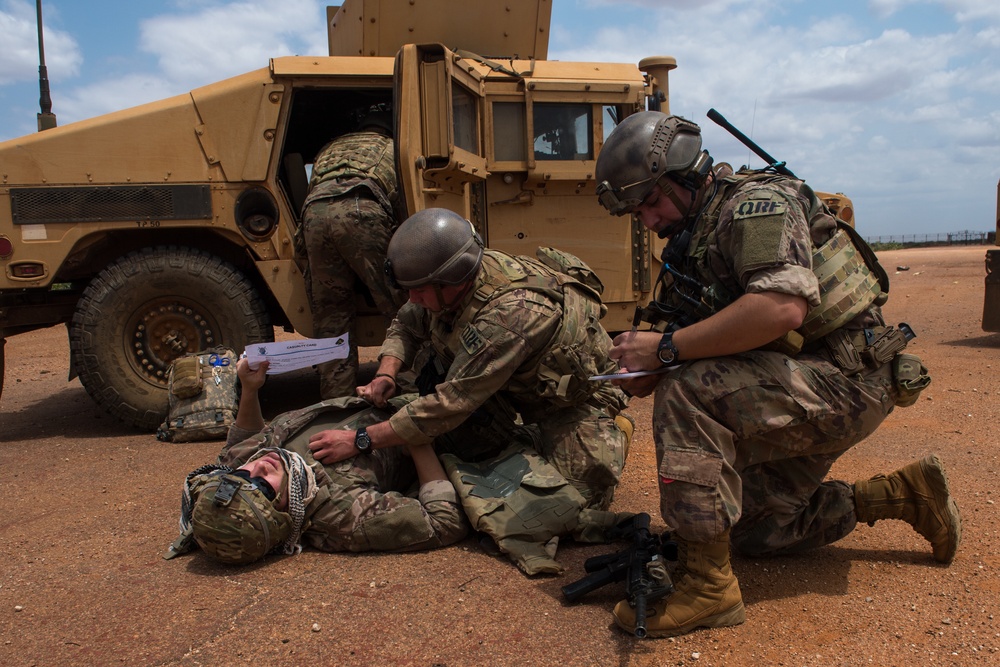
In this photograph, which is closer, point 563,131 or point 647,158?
point 647,158

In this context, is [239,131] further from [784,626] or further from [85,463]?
[784,626]

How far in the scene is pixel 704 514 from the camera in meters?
2.50

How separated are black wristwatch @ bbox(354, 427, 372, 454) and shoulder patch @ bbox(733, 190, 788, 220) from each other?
1641 mm

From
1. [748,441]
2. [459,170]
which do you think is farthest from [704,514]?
[459,170]

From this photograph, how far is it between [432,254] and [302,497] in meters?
1.05

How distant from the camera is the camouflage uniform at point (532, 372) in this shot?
10.7 ft

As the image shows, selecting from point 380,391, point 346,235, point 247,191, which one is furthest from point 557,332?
point 247,191

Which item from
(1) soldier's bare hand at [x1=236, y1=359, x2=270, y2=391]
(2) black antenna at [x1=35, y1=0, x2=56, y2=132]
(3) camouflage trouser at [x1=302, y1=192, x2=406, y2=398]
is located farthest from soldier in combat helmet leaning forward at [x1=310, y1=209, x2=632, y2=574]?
(2) black antenna at [x1=35, y1=0, x2=56, y2=132]

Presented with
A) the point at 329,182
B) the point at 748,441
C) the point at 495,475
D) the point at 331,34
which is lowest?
the point at 495,475

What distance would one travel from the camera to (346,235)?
195 inches

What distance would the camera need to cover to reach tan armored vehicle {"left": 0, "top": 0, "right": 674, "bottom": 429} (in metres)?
5.13

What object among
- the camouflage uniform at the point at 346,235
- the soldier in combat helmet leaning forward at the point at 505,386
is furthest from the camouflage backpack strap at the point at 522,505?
the camouflage uniform at the point at 346,235

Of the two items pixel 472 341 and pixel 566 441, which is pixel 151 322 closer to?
pixel 472 341

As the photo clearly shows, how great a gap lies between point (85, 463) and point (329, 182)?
2.12m
